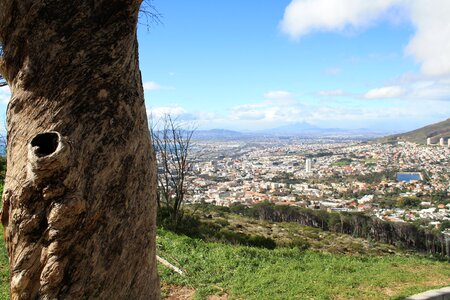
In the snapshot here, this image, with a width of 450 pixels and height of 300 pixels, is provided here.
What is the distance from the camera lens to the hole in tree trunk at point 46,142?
5.08 ft

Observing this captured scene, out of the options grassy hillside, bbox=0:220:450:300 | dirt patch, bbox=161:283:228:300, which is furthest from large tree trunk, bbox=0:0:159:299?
grassy hillside, bbox=0:220:450:300

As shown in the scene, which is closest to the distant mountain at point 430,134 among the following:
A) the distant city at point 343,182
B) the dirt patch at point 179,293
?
the distant city at point 343,182

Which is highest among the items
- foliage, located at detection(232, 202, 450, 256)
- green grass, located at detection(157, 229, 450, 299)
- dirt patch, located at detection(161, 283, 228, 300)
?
dirt patch, located at detection(161, 283, 228, 300)

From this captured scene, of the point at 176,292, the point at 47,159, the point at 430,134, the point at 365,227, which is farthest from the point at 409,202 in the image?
the point at 430,134

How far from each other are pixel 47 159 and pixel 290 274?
5436 millimetres

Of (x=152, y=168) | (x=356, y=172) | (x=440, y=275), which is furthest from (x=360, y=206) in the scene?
(x=152, y=168)

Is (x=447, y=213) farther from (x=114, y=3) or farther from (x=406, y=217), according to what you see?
(x=114, y=3)

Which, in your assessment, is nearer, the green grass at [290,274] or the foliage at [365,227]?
the green grass at [290,274]

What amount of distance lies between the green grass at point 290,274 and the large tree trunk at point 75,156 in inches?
149

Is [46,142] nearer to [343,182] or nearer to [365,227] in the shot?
[365,227]

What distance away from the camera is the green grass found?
5391 mm

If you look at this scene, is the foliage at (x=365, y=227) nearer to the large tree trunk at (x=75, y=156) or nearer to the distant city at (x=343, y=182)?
the distant city at (x=343, y=182)

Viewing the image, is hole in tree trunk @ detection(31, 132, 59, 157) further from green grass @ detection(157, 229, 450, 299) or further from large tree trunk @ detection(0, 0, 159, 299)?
green grass @ detection(157, 229, 450, 299)

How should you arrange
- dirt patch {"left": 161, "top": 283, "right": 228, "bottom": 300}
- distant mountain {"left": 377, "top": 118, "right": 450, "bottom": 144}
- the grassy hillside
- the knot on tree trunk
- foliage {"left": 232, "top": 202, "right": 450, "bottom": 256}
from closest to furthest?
the knot on tree trunk
dirt patch {"left": 161, "top": 283, "right": 228, "bottom": 300}
the grassy hillside
foliage {"left": 232, "top": 202, "right": 450, "bottom": 256}
distant mountain {"left": 377, "top": 118, "right": 450, "bottom": 144}
